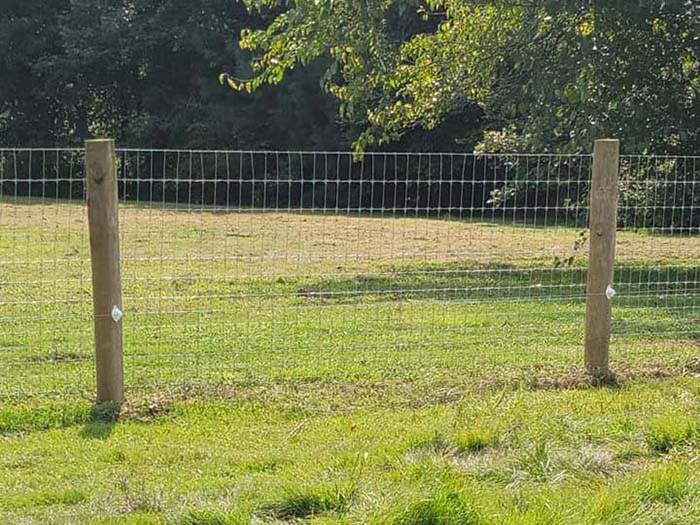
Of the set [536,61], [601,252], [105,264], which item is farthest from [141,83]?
[105,264]

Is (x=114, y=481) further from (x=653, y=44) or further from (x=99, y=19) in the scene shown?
(x=99, y=19)

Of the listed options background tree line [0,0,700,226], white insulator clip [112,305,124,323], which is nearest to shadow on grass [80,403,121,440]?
white insulator clip [112,305,124,323]

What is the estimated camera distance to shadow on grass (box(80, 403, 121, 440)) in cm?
558

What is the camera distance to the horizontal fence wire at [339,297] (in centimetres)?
753

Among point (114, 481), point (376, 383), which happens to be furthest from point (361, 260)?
Answer: point (114, 481)

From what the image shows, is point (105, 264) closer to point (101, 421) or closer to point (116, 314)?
point (116, 314)

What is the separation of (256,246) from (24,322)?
733 cm

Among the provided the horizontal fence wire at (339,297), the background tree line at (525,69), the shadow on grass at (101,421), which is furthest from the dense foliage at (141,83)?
the shadow on grass at (101,421)

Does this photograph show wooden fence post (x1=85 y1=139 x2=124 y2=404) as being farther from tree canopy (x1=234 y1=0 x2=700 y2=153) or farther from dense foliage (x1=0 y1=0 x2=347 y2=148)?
dense foliage (x1=0 y1=0 x2=347 y2=148)

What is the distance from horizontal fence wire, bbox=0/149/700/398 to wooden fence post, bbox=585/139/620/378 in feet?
1.60

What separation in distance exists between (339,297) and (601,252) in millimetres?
4514

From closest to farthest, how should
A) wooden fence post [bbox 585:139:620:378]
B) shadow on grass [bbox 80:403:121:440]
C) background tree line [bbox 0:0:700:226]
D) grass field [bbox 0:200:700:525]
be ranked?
grass field [bbox 0:200:700:525]
shadow on grass [bbox 80:403:121:440]
wooden fence post [bbox 585:139:620:378]
background tree line [bbox 0:0:700:226]

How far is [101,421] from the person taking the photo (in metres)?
5.86

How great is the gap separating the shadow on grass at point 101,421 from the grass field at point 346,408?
0.02 metres
